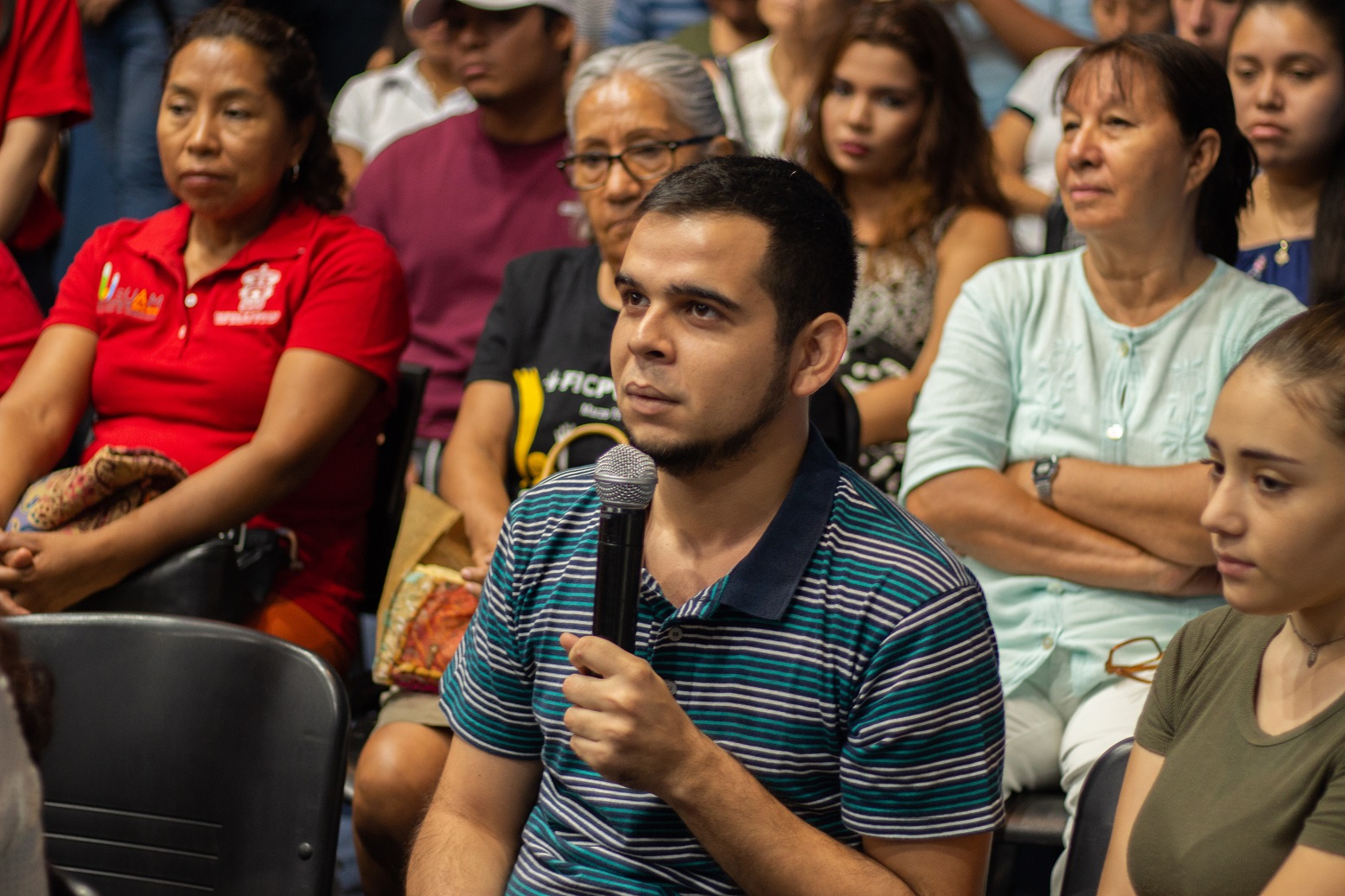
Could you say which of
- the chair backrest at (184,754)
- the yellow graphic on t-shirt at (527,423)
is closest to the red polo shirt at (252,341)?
the yellow graphic on t-shirt at (527,423)

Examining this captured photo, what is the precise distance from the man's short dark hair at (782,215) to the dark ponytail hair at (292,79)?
146 cm

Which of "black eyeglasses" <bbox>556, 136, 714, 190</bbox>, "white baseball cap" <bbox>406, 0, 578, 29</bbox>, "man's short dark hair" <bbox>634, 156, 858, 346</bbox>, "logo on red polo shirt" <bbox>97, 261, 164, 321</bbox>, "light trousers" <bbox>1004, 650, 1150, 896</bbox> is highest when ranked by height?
"white baseball cap" <bbox>406, 0, 578, 29</bbox>

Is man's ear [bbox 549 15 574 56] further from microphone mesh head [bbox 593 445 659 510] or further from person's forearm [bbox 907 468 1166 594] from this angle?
microphone mesh head [bbox 593 445 659 510]

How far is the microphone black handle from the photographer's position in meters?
1.30

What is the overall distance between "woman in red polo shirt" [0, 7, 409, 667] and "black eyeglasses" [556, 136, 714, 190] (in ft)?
1.40

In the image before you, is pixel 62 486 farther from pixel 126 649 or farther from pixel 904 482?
pixel 904 482

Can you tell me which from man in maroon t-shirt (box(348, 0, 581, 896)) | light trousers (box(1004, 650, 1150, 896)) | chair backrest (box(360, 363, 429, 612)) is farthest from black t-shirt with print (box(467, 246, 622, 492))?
light trousers (box(1004, 650, 1150, 896))

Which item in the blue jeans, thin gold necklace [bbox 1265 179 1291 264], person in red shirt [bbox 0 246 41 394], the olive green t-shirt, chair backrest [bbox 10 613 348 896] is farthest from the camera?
the blue jeans

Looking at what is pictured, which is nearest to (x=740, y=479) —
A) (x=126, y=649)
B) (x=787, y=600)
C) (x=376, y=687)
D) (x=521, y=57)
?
(x=787, y=600)

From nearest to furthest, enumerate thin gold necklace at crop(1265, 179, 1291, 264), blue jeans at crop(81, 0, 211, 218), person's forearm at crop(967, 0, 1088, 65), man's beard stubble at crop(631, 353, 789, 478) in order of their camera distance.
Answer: man's beard stubble at crop(631, 353, 789, 478)
thin gold necklace at crop(1265, 179, 1291, 264)
person's forearm at crop(967, 0, 1088, 65)
blue jeans at crop(81, 0, 211, 218)

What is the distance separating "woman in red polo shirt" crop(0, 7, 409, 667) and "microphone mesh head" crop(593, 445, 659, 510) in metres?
1.37

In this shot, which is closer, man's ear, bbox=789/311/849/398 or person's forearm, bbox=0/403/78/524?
man's ear, bbox=789/311/849/398

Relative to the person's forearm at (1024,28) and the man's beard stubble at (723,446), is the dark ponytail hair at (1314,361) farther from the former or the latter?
the person's forearm at (1024,28)

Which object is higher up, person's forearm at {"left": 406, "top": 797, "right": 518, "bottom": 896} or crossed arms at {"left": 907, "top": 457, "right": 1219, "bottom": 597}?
crossed arms at {"left": 907, "top": 457, "right": 1219, "bottom": 597}
